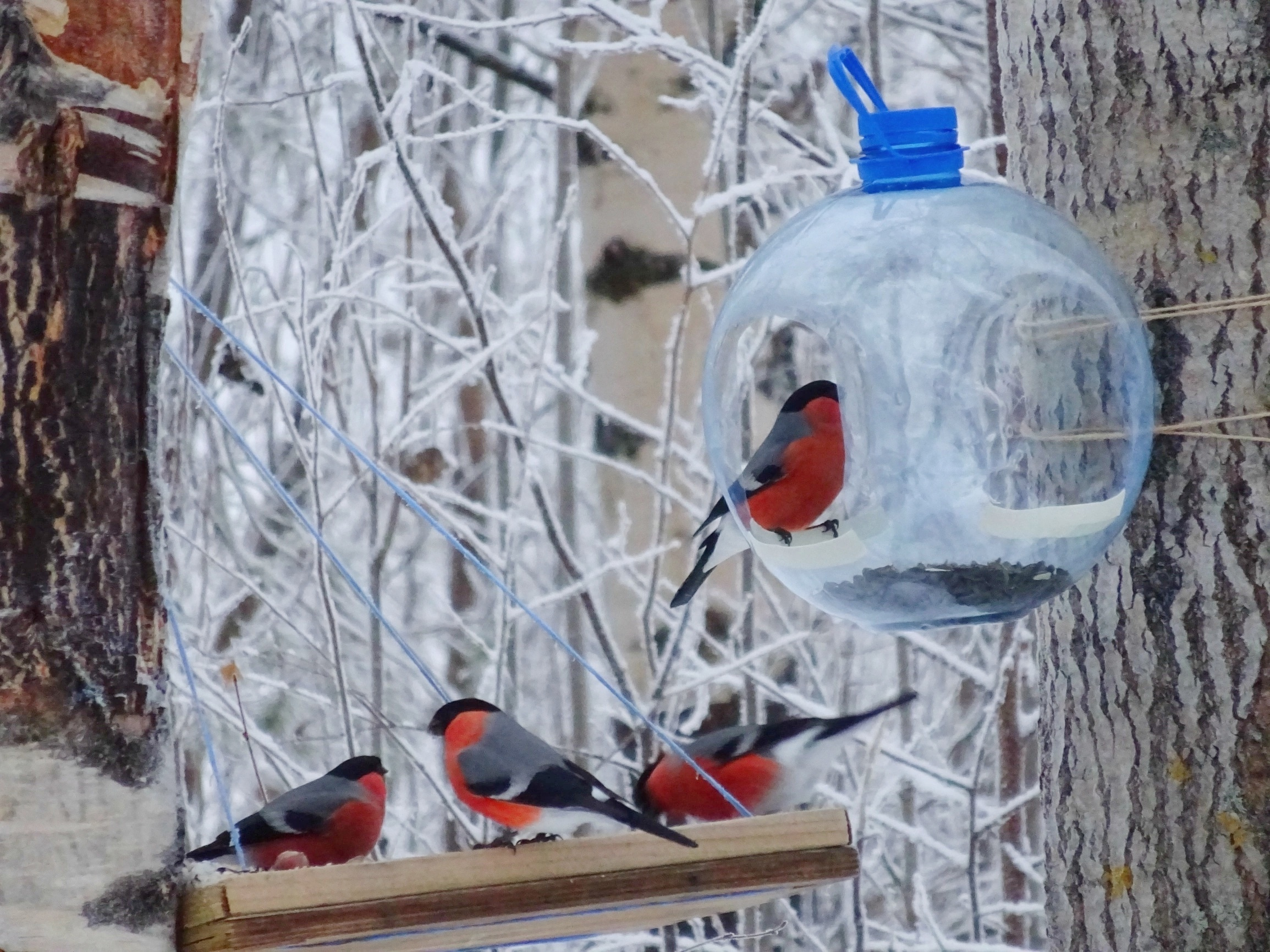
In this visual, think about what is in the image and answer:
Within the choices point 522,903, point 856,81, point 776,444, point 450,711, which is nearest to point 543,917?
point 522,903

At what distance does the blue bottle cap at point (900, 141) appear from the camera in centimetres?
141

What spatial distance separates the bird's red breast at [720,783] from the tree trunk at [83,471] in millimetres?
1362

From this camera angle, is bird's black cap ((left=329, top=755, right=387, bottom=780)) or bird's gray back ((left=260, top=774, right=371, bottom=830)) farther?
bird's black cap ((left=329, top=755, right=387, bottom=780))

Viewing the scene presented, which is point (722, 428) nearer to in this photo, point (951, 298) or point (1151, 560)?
point (951, 298)

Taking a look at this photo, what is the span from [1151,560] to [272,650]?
3092mm

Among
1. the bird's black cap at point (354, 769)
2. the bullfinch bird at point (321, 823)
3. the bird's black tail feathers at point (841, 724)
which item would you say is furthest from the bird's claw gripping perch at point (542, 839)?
the bird's black tail feathers at point (841, 724)

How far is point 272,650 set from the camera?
4.25 m

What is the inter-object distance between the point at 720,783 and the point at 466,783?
0.60 meters

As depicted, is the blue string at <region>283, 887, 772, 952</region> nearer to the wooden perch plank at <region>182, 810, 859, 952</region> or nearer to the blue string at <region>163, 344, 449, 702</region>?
the wooden perch plank at <region>182, 810, 859, 952</region>

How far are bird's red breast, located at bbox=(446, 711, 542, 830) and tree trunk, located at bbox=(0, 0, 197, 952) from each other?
2.32ft

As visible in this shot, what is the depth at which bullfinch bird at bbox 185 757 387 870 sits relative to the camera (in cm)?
208

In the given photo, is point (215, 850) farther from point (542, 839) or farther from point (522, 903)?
point (522, 903)

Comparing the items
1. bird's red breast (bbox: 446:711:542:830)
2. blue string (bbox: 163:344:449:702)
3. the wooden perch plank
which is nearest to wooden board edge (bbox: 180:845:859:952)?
the wooden perch plank

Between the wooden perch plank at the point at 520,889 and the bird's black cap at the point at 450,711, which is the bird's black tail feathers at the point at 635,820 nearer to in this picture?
the wooden perch plank at the point at 520,889
